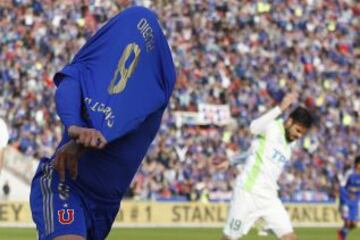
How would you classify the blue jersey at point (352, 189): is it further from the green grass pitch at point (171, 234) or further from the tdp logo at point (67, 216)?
the tdp logo at point (67, 216)

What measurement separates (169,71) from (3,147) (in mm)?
1007

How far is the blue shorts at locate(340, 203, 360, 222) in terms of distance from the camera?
23.6m

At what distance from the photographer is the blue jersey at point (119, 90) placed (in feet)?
17.0

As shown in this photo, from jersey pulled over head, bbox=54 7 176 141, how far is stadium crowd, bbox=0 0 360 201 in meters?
26.6

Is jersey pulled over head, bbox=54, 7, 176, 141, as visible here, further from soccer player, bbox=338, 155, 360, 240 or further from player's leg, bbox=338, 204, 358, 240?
soccer player, bbox=338, 155, 360, 240

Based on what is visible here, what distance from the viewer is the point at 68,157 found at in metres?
5.12

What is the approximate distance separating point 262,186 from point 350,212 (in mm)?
9571

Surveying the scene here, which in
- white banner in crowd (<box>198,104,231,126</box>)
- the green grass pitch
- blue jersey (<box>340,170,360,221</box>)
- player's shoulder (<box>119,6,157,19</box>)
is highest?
player's shoulder (<box>119,6,157,19</box>)

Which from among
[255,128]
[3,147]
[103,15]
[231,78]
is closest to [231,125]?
[231,78]

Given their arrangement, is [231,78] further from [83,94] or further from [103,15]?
[83,94]

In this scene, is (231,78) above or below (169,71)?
below

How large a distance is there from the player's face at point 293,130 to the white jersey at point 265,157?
10.6 inches

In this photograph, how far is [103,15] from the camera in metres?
38.6

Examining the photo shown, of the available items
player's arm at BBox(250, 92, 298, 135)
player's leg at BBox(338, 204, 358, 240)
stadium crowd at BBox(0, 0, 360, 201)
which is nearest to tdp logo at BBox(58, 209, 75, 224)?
player's arm at BBox(250, 92, 298, 135)
